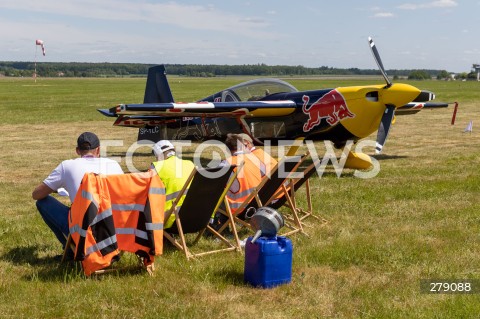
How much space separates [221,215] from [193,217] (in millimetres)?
948

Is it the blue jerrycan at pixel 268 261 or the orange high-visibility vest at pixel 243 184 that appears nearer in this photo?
the blue jerrycan at pixel 268 261

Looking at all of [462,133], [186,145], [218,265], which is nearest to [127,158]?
[186,145]

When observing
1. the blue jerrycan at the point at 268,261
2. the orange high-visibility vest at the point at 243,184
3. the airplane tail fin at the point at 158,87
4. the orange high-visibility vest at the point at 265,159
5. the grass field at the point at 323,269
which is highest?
the airplane tail fin at the point at 158,87

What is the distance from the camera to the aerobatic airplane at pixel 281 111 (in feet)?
34.0

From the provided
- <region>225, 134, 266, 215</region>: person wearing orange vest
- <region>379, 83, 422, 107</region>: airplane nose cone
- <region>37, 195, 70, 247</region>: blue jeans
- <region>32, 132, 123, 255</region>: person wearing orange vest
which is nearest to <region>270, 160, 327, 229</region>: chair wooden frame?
<region>225, 134, 266, 215</region>: person wearing orange vest

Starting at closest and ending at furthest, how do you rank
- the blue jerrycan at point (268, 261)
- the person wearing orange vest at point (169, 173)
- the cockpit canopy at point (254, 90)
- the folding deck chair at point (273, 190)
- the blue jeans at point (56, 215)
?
the blue jerrycan at point (268, 261) → the blue jeans at point (56, 215) → the person wearing orange vest at point (169, 173) → the folding deck chair at point (273, 190) → the cockpit canopy at point (254, 90)

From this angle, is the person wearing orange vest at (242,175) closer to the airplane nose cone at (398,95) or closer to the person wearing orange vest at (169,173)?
the person wearing orange vest at (169,173)

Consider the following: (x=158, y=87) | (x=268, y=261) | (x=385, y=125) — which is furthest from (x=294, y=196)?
(x=158, y=87)

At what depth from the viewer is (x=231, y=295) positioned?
4570 mm

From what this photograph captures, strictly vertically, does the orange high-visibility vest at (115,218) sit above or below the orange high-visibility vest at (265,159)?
below

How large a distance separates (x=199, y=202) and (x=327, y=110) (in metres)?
5.89

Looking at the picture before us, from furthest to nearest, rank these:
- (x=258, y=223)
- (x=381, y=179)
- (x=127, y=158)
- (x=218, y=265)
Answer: (x=127, y=158) < (x=381, y=179) < (x=218, y=265) < (x=258, y=223)

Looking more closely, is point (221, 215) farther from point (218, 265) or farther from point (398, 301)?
point (398, 301)

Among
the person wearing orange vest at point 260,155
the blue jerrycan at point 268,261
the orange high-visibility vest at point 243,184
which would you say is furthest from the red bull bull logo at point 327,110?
the blue jerrycan at point 268,261
